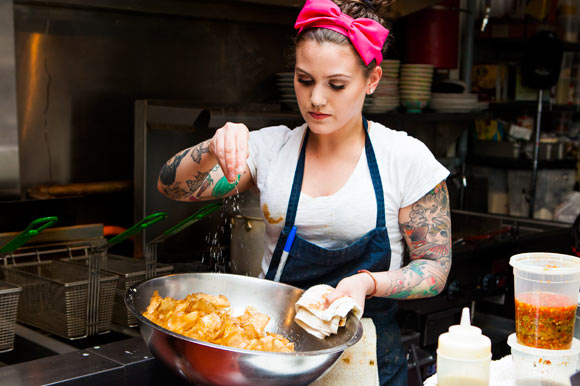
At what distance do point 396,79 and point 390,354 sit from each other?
2.16 m

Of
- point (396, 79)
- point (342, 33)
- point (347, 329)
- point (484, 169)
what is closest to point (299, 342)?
point (347, 329)

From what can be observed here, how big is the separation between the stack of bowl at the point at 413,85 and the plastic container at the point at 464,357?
2.71 meters

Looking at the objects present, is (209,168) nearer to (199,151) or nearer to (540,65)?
(199,151)

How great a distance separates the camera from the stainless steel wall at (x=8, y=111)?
2.33 m

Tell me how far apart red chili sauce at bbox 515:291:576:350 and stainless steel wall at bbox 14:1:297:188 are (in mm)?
1916

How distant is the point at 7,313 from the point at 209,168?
2.35ft

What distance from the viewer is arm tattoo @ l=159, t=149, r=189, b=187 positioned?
1624 millimetres

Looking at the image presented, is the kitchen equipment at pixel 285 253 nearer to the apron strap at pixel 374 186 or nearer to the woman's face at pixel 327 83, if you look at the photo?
the apron strap at pixel 374 186

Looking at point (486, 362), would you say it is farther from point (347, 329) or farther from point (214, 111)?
point (214, 111)

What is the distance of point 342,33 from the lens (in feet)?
5.01

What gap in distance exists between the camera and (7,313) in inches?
71.1

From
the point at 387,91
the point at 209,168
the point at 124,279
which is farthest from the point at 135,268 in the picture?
the point at 387,91

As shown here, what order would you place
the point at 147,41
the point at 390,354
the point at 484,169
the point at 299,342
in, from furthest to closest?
1. the point at 484,169
2. the point at 147,41
3. the point at 390,354
4. the point at 299,342

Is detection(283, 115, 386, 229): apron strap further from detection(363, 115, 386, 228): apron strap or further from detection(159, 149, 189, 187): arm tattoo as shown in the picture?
detection(159, 149, 189, 187): arm tattoo
